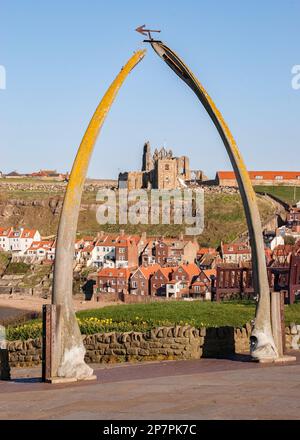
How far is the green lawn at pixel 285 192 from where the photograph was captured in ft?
566

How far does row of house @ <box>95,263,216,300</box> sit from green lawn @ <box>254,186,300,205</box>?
214ft

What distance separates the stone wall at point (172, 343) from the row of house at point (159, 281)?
2656 inches

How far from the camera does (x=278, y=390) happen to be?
15.1 m

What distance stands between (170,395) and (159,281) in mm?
87600

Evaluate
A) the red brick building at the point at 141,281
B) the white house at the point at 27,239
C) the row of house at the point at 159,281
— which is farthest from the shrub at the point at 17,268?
the red brick building at the point at 141,281

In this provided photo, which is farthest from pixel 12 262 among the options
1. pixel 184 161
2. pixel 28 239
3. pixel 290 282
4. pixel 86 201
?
pixel 290 282

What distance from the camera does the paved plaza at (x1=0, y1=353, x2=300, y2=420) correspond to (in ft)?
43.1

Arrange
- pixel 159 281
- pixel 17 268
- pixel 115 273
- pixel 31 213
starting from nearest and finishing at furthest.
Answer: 1. pixel 159 281
2. pixel 115 273
3. pixel 17 268
4. pixel 31 213

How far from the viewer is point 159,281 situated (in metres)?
102

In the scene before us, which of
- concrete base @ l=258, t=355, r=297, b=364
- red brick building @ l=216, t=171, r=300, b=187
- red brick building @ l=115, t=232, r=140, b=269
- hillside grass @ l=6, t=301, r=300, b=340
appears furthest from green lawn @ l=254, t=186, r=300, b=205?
concrete base @ l=258, t=355, r=297, b=364

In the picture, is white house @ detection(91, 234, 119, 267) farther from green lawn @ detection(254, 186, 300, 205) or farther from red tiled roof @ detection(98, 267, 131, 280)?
green lawn @ detection(254, 186, 300, 205)

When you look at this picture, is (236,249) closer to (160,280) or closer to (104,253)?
(160,280)

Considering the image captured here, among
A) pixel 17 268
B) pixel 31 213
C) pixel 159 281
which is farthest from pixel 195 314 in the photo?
pixel 31 213
